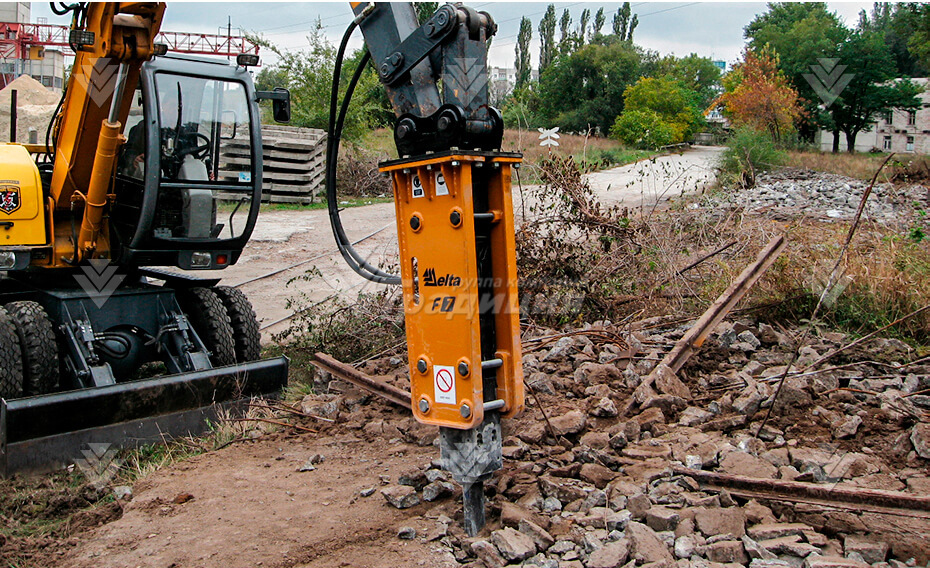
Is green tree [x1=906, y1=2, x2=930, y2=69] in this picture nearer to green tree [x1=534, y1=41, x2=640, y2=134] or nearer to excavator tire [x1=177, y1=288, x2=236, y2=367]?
green tree [x1=534, y1=41, x2=640, y2=134]

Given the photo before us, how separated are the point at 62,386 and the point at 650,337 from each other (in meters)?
4.50

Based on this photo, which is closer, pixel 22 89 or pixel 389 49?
pixel 389 49

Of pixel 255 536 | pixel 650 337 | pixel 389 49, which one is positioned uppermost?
pixel 389 49

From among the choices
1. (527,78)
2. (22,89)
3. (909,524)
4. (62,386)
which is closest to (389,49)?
(909,524)

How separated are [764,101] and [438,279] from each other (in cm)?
3431

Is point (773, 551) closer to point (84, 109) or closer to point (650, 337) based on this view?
point (650, 337)

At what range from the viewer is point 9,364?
5.52 metres

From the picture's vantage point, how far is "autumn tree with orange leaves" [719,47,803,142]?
33.9 m

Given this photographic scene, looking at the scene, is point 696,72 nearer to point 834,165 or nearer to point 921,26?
point 921,26

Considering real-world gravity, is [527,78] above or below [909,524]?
above

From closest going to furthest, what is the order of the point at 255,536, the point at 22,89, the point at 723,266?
the point at 255,536, the point at 723,266, the point at 22,89

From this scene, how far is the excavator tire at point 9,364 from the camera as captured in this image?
5.49 meters

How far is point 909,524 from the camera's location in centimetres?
344

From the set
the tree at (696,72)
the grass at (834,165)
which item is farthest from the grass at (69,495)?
the tree at (696,72)
